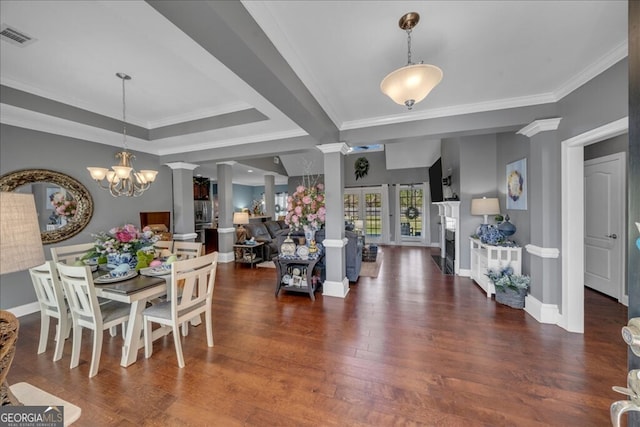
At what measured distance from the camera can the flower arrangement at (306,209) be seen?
3.61 m

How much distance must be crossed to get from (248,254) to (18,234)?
481cm

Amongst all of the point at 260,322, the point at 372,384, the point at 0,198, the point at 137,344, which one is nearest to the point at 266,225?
the point at 260,322

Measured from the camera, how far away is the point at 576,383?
1842 mm

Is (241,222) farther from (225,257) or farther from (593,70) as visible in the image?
(593,70)

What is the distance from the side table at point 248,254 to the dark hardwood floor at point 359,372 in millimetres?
2392

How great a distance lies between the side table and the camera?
5.55m

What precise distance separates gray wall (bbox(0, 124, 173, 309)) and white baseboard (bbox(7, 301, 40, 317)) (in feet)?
0.14

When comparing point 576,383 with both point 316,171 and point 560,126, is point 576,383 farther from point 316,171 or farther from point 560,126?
point 316,171

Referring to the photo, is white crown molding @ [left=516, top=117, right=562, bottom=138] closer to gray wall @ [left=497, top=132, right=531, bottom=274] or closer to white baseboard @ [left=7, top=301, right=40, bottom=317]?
gray wall @ [left=497, top=132, right=531, bottom=274]

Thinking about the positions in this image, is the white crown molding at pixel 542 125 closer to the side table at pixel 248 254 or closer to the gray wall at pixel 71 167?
the side table at pixel 248 254

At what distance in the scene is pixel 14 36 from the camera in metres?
1.91

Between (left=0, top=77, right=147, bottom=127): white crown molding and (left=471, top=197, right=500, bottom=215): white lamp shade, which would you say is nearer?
(left=0, top=77, right=147, bottom=127): white crown molding

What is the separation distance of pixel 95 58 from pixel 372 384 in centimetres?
371

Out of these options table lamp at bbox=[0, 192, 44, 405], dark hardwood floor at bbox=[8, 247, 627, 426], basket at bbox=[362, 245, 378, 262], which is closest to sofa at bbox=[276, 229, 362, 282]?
dark hardwood floor at bbox=[8, 247, 627, 426]
